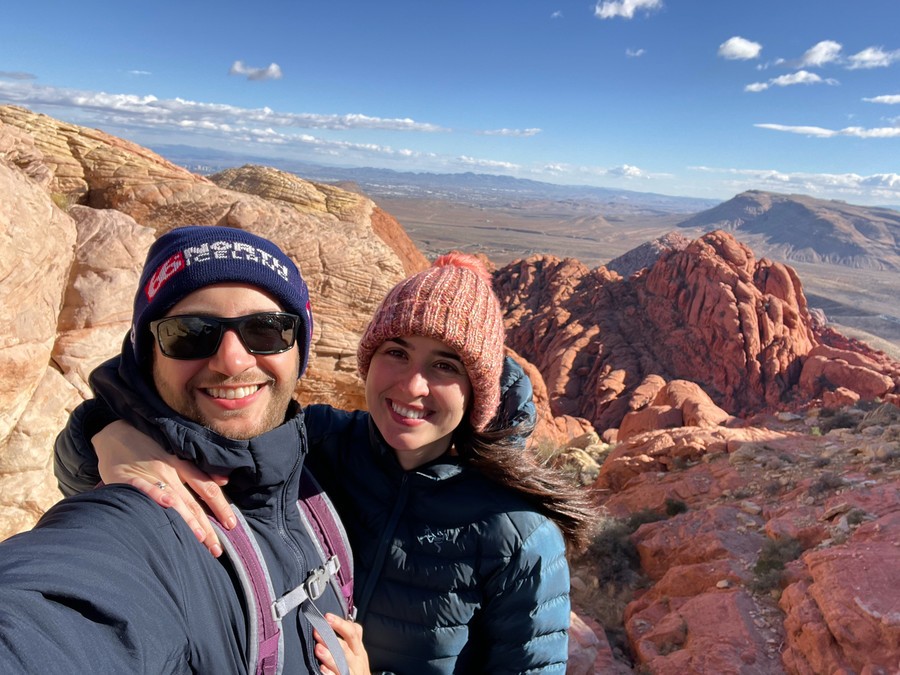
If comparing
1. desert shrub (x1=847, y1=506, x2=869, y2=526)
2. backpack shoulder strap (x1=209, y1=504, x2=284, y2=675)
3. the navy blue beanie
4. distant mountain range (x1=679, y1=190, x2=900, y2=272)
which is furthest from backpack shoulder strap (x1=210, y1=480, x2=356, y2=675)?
distant mountain range (x1=679, y1=190, x2=900, y2=272)

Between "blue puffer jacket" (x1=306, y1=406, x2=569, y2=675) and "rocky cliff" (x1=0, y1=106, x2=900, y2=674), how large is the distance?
173 inches

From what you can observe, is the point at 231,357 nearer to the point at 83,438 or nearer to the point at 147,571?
the point at 147,571

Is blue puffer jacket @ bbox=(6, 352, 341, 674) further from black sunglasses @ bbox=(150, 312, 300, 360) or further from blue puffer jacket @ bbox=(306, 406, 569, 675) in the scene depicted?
blue puffer jacket @ bbox=(306, 406, 569, 675)

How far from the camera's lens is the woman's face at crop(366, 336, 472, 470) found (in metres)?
2.35

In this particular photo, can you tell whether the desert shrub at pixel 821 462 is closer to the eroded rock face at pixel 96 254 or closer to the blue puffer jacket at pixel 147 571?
the eroded rock face at pixel 96 254

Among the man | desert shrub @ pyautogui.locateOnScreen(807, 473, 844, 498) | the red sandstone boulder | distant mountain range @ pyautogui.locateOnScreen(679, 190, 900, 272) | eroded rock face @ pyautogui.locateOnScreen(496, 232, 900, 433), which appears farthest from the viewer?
distant mountain range @ pyautogui.locateOnScreen(679, 190, 900, 272)

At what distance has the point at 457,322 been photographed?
92.6 inches

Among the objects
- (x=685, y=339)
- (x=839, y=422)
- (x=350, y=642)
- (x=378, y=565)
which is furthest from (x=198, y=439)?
(x=685, y=339)

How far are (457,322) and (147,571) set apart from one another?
149 cm

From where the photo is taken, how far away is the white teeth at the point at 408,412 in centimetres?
235

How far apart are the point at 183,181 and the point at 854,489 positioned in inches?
483

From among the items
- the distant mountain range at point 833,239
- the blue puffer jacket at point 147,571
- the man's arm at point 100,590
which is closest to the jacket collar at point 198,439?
the blue puffer jacket at point 147,571

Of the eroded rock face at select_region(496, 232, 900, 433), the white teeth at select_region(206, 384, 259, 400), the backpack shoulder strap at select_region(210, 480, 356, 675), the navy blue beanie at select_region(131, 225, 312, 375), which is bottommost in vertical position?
the eroded rock face at select_region(496, 232, 900, 433)

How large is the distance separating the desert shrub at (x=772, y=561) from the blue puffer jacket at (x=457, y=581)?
610cm
